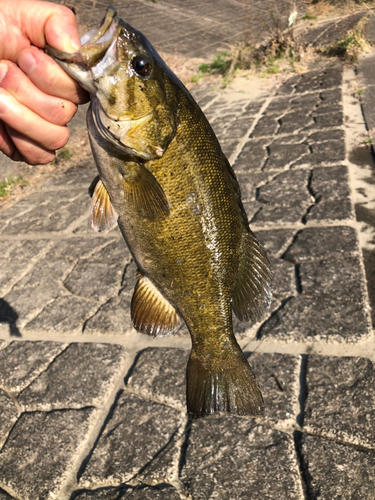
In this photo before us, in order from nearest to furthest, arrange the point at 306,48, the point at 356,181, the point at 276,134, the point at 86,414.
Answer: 1. the point at 86,414
2. the point at 356,181
3. the point at 276,134
4. the point at 306,48

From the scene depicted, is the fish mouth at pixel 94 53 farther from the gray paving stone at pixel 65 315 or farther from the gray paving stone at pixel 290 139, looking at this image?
the gray paving stone at pixel 290 139

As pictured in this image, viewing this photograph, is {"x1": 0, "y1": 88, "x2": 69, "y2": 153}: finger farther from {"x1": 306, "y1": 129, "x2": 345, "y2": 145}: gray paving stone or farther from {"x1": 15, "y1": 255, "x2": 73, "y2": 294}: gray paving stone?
{"x1": 306, "y1": 129, "x2": 345, "y2": 145}: gray paving stone

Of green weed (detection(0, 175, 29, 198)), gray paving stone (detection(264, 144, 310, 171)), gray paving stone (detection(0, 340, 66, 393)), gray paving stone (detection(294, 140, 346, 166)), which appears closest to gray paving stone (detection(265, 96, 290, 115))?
gray paving stone (detection(264, 144, 310, 171))

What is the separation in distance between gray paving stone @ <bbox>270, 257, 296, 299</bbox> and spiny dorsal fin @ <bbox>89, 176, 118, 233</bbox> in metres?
2.22

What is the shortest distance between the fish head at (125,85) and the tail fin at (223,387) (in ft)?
3.21

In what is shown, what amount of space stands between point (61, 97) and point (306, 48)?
10.5 m

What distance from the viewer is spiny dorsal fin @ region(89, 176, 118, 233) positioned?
1.76 m

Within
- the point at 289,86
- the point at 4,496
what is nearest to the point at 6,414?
the point at 4,496

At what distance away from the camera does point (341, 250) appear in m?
3.97

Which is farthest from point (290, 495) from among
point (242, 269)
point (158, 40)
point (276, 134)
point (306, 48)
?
point (158, 40)

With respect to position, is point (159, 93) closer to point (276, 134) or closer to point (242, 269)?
point (242, 269)

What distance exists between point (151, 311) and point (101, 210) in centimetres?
53

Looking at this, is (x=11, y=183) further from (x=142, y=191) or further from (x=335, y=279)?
(x=142, y=191)

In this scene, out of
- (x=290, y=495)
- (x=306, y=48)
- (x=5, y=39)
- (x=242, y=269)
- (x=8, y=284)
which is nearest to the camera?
(x=5, y=39)
